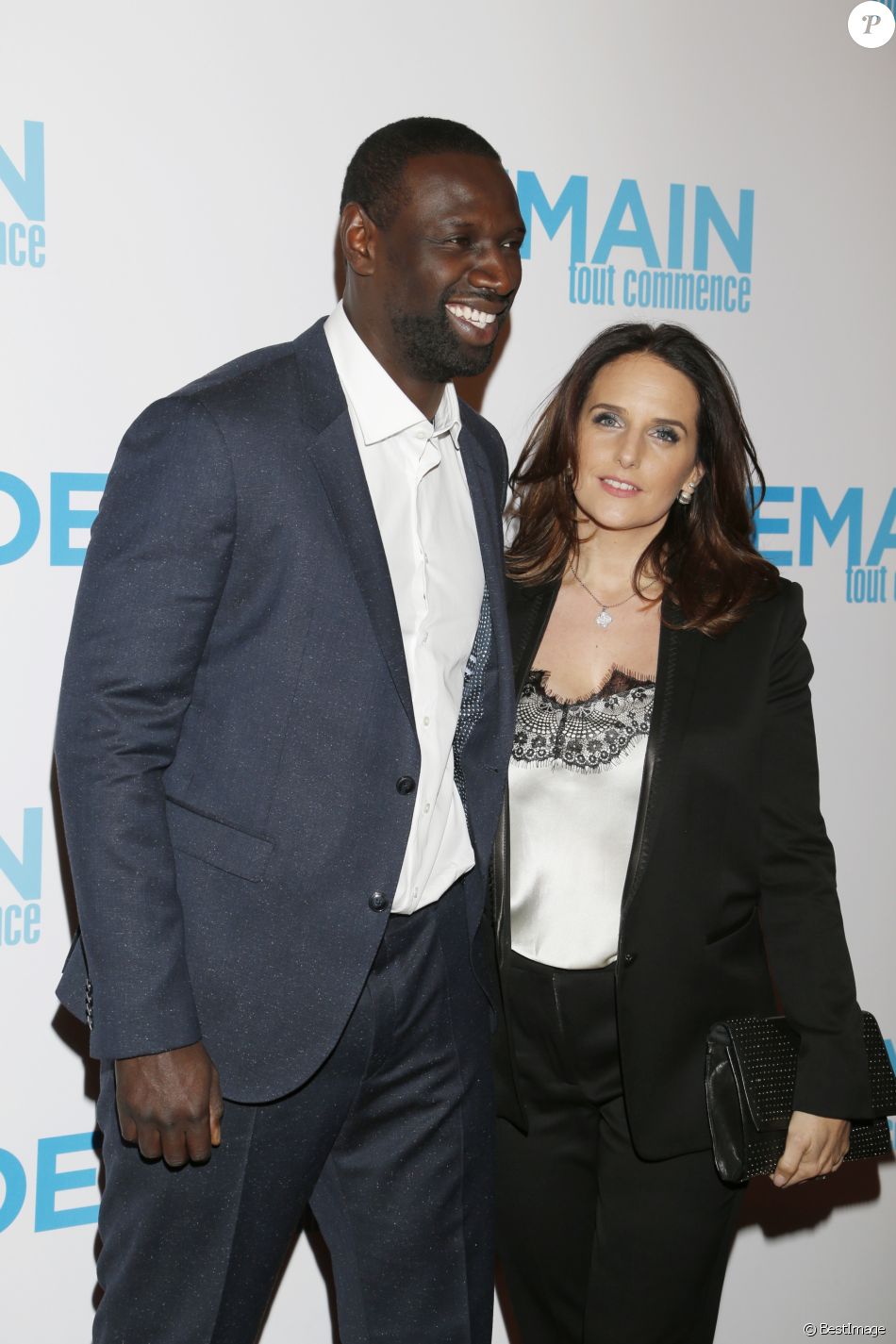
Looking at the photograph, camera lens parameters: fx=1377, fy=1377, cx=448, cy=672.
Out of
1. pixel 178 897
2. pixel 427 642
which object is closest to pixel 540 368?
pixel 427 642

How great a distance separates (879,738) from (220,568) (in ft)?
6.58

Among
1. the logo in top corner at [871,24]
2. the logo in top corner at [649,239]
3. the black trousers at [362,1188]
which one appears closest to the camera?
the black trousers at [362,1188]

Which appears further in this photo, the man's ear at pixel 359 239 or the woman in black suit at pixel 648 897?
the woman in black suit at pixel 648 897

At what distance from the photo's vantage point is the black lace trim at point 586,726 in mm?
2139

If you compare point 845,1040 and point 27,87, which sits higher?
point 27,87

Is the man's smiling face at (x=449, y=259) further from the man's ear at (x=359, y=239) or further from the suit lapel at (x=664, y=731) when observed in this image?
the suit lapel at (x=664, y=731)

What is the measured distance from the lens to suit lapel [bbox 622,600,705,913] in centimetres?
210

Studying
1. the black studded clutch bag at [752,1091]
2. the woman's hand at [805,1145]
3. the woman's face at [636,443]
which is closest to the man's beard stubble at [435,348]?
the woman's face at [636,443]

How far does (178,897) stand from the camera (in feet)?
5.61

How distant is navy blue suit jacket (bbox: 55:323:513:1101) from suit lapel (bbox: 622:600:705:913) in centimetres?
44

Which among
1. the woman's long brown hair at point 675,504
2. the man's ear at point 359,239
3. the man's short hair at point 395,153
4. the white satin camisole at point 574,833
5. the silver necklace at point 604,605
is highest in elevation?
the man's short hair at point 395,153

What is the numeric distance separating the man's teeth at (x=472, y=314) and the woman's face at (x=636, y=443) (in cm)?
49

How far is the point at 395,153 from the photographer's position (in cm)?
187

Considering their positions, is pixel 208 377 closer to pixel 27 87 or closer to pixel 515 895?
pixel 27 87
